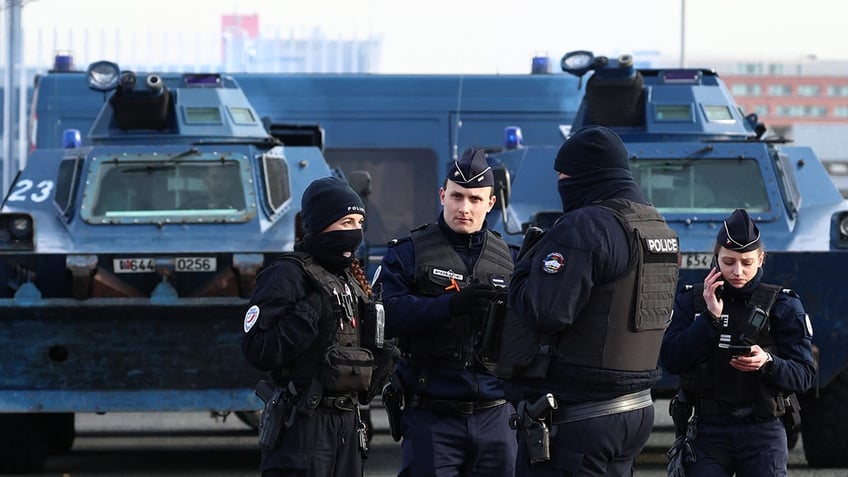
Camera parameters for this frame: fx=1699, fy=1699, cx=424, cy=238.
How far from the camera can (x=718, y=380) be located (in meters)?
6.86

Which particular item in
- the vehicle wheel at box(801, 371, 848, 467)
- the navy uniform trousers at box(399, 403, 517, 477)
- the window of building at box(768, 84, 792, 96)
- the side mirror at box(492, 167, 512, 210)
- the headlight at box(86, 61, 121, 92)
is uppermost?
the window of building at box(768, 84, 792, 96)

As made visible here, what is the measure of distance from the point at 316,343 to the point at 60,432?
5883 millimetres

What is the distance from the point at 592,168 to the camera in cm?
571

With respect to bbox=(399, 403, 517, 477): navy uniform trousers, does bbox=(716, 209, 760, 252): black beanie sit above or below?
above

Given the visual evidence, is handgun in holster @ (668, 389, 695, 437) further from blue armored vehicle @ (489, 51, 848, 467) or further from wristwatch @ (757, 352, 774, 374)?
blue armored vehicle @ (489, 51, 848, 467)

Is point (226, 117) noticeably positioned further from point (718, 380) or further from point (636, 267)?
point (636, 267)

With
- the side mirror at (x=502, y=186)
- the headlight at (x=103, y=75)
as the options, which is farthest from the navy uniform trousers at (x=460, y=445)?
the headlight at (x=103, y=75)

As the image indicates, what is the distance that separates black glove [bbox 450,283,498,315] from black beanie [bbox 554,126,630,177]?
0.72 metres

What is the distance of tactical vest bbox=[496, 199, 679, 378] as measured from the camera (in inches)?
221

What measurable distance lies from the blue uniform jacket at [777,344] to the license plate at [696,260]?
3.58m

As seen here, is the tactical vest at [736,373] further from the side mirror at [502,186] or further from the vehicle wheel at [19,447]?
the vehicle wheel at [19,447]

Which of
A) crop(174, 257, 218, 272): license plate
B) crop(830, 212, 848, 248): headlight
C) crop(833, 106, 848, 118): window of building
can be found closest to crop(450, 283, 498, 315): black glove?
crop(174, 257, 218, 272): license plate

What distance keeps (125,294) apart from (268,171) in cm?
194

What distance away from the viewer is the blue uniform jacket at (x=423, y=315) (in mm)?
6465
